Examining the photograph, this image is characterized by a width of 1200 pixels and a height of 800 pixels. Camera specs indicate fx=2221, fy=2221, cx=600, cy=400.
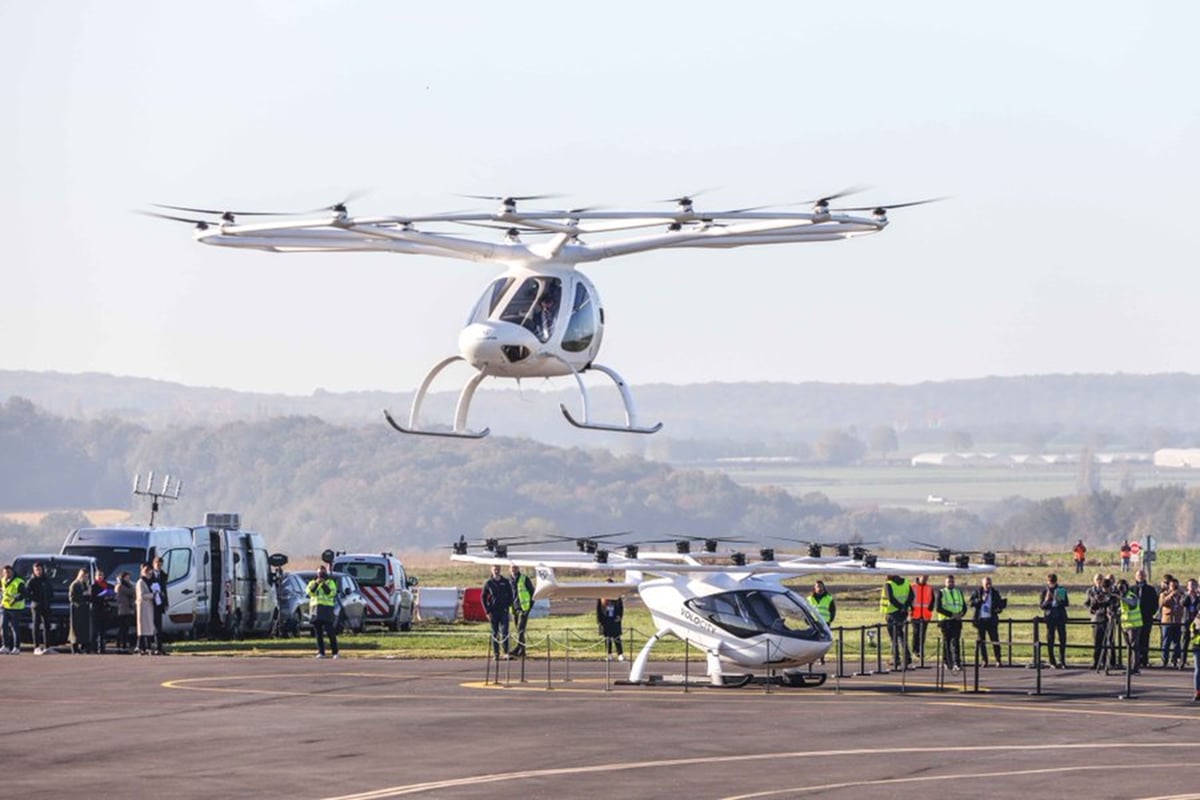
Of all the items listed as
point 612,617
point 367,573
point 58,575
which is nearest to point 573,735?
point 612,617

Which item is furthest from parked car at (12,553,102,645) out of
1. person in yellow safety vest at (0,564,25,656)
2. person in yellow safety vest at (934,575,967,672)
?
person in yellow safety vest at (934,575,967,672)

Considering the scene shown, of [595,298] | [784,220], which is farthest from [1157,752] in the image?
[595,298]

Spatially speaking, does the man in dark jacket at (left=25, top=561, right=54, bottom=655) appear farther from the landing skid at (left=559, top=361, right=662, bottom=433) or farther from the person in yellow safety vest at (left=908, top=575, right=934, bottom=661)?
the person in yellow safety vest at (left=908, top=575, right=934, bottom=661)

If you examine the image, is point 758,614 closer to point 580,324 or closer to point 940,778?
point 580,324

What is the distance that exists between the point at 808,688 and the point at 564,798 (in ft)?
41.3

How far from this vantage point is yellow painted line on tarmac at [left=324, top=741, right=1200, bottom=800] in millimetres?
20297

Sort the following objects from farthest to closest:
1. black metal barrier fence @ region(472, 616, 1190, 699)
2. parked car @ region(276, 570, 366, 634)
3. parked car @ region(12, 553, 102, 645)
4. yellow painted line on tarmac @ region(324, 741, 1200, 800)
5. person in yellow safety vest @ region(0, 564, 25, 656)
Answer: parked car @ region(276, 570, 366, 634) < parked car @ region(12, 553, 102, 645) < person in yellow safety vest @ region(0, 564, 25, 656) < black metal barrier fence @ region(472, 616, 1190, 699) < yellow painted line on tarmac @ region(324, 741, 1200, 800)

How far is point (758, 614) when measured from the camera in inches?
1217

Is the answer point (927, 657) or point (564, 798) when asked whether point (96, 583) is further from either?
point (564, 798)

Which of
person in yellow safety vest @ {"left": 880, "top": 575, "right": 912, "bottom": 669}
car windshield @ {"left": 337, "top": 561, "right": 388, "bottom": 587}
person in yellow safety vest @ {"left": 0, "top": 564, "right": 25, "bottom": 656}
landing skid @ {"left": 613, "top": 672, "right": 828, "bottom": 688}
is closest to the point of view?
landing skid @ {"left": 613, "top": 672, "right": 828, "bottom": 688}

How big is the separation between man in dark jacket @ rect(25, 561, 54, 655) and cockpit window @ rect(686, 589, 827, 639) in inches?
541

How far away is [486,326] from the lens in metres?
36.5

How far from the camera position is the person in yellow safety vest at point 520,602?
124 feet

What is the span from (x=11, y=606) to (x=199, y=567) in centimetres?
438
